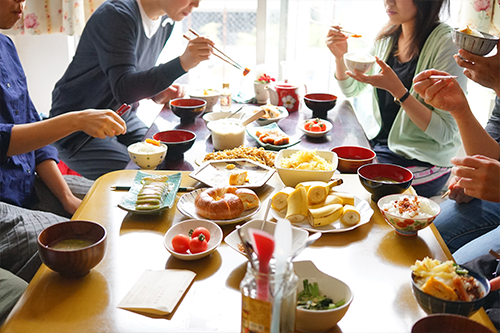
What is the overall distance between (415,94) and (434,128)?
0.74 feet

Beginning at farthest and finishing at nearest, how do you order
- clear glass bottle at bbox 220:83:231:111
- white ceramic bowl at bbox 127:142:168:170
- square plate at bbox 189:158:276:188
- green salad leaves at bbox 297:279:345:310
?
A: clear glass bottle at bbox 220:83:231:111, white ceramic bowl at bbox 127:142:168:170, square plate at bbox 189:158:276:188, green salad leaves at bbox 297:279:345:310

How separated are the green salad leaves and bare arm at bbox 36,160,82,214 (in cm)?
138

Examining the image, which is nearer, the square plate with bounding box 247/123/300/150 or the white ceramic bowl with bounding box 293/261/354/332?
the white ceramic bowl with bounding box 293/261/354/332

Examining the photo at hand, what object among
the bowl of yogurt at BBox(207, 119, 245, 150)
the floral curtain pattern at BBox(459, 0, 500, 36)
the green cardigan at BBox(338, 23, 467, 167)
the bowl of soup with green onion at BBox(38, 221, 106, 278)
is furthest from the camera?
the floral curtain pattern at BBox(459, 0, 500, 36)

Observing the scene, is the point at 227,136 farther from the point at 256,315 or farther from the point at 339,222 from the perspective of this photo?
the point at 256,315

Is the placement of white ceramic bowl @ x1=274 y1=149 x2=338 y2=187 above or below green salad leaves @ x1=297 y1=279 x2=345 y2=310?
below

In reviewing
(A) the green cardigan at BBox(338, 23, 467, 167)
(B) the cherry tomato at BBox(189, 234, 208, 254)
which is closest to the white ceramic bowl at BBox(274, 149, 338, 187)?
(B) the cherry tomato at BBox(189, 234, 208, 254)

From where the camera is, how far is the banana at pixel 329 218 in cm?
120

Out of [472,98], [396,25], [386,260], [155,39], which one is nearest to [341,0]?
[396,25]

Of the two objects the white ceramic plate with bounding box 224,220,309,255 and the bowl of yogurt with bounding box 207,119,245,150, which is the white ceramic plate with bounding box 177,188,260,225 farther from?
the bowl of yogurt with bounding box 207,119,245,150

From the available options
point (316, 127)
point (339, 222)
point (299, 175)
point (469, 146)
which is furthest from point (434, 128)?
point (339, 222)

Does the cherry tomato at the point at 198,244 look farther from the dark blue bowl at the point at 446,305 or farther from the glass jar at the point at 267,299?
the dark blue bowl at the point at 446,305

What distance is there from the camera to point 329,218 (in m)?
1.21

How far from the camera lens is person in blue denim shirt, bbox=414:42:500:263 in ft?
5.03
